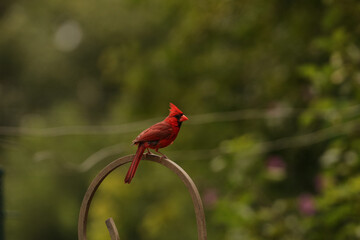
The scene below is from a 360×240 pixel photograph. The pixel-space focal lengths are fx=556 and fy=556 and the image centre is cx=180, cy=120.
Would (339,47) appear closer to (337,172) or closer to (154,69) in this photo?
(337,172)

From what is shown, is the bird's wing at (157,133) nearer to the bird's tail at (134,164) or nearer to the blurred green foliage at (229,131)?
the bird's tail at (134,164)

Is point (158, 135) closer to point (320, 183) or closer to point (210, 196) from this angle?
point (320, 183)

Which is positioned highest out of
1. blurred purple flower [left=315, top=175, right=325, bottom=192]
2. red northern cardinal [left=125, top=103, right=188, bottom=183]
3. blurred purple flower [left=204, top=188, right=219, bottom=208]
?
blurred purple flower [left=204, top=188, right=219, bottom=208]

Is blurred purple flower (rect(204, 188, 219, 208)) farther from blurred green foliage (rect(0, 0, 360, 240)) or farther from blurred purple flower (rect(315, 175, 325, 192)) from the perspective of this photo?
blurred purple flower (rect(315, 175, 325, 192))

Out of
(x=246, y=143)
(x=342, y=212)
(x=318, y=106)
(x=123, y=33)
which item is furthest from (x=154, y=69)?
(x=123, y=33)

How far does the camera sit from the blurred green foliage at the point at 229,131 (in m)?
2.90

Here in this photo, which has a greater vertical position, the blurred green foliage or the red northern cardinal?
the blurred green foliage

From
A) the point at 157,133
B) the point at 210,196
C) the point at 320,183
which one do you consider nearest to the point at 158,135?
the point at 157,133

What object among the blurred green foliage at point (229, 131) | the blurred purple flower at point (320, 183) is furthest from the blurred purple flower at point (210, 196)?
the blurred purple flower at point (320, 183)

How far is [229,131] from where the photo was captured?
14.7ft

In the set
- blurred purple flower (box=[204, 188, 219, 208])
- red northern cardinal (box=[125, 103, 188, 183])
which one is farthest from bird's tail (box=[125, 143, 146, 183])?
blurred purple flower (box=[204, 188, 219, 208])

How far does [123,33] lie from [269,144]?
5413 millimetres

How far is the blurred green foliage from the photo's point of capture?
290cm

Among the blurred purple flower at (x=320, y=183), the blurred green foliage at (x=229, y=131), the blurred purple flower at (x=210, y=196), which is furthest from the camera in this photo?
the blurred purple flower at (x=210, y=196)
